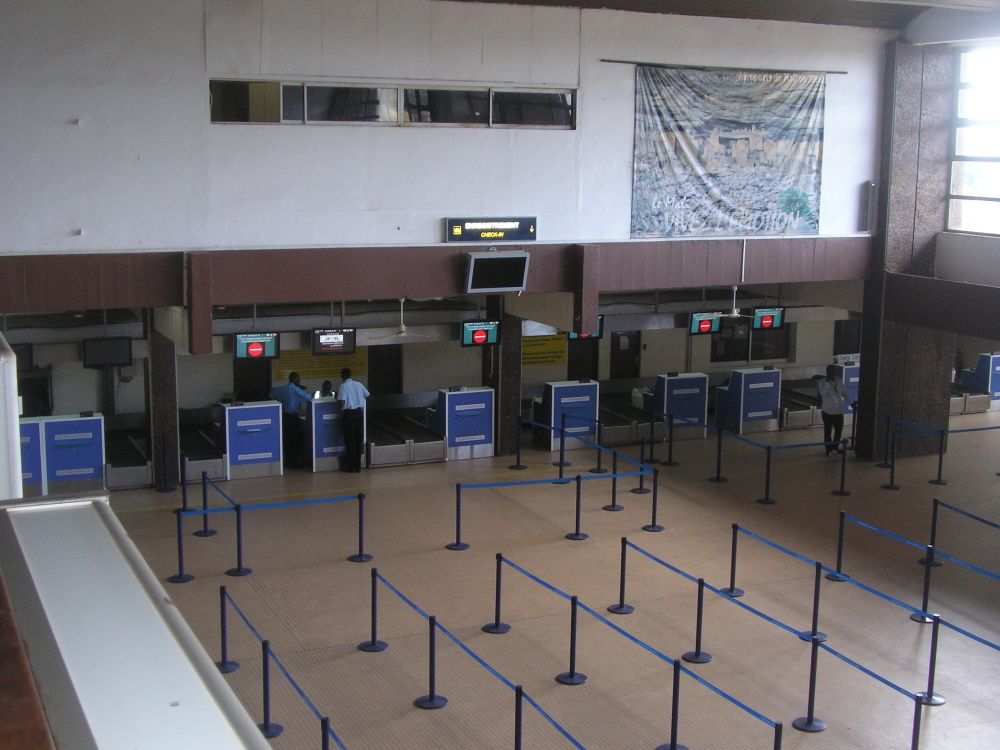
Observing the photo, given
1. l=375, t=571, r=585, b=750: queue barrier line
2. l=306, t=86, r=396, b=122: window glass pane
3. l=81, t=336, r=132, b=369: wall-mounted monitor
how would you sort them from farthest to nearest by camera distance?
l=81, t=336, r=132, b=369: wall-mounted monitor, l=306, t=86, r=396, b=122: window glass pane, l=375, t=571, r=585, b=750: queue barrier line

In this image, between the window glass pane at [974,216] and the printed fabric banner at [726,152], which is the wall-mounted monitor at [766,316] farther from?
the window glass pane at [974,216]

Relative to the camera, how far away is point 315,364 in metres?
19.4

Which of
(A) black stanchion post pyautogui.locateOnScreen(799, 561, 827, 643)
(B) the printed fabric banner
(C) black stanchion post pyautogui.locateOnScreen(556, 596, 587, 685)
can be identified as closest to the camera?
(C) black stanchion post pyautogui.locateOnScreen(556, 596, 587, 685)

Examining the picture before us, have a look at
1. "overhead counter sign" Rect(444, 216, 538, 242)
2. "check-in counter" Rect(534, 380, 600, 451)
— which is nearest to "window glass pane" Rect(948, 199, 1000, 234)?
"check-in counter" Rect(534, 380, 600, 451)

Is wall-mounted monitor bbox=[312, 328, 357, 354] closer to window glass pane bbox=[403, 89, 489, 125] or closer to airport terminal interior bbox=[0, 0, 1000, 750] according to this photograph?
airport terminal interior bbox=[0, 0, 1000, 750]

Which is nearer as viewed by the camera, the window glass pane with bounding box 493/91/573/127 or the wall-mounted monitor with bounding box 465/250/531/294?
the wall-mounted monitor with bounding box 465/250/531/294

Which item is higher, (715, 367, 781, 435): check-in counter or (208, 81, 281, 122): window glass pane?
(208, 81, 281, 122): window glass pane

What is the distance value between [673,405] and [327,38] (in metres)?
9.05

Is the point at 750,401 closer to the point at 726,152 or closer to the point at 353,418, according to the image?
the point at 726,152

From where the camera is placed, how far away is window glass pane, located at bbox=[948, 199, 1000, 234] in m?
17.0

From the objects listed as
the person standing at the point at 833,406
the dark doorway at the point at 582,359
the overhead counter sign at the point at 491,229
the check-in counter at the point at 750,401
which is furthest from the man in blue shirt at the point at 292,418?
the person standing at the point at 833,406

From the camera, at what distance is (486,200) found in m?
15.2

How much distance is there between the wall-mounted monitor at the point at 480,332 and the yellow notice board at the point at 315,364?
9.10 feet

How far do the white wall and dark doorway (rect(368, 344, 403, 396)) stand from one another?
5255mm
